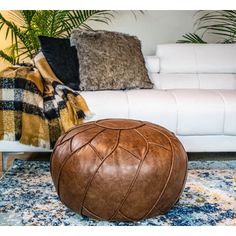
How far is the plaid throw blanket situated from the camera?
2.07 metres

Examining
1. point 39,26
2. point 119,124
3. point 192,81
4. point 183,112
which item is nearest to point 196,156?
Result: point 183,112

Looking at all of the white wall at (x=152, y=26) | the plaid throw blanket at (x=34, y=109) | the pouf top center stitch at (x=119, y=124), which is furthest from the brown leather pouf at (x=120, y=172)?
the white wall at (x=152, y=26)

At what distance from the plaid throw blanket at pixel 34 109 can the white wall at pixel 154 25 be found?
59.5 inches

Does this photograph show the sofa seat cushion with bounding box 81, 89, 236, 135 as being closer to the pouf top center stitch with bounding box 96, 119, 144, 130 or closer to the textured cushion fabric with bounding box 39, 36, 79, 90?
the textured cushion fabric with bounding box 39, 36, 79, 90

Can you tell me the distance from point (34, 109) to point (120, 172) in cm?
97

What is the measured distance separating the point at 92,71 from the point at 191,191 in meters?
1.10

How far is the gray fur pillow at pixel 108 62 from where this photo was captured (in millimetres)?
2529

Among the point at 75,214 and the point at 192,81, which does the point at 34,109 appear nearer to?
the point at 75,214

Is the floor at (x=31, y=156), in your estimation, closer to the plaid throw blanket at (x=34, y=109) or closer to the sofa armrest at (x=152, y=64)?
the plaid throw blanket at (x=34, y=109)

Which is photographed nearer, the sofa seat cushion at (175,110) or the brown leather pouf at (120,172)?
the brown leather pouf at (120,172)

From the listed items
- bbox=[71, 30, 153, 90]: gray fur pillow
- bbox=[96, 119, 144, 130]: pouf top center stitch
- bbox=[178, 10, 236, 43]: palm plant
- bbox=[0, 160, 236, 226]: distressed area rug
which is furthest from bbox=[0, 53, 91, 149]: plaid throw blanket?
bbox=[178, 10, 236, 43]: palm plant

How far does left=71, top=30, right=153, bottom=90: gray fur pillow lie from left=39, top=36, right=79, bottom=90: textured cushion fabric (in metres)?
0.04

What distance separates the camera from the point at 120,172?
1.28 meters

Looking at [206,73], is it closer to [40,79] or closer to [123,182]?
[40,79]
